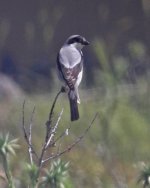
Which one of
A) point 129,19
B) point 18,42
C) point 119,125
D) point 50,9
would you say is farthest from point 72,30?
point 119,125

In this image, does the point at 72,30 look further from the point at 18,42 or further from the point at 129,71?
the point at 129,71

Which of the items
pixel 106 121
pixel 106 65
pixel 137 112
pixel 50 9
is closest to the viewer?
pixel 106 121

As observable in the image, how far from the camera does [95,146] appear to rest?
7203 millimetres

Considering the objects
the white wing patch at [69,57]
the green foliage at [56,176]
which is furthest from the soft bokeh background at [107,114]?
the green foliage at [56,176]

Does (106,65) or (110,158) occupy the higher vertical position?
(106,65)

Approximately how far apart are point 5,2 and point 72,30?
152 cm

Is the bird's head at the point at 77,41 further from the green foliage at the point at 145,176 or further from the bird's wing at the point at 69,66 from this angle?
the green foliage at the point at 145,176

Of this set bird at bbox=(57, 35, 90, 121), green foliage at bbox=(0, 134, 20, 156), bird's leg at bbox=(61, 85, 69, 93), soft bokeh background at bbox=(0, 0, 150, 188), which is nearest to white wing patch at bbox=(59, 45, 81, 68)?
bird at bbox=(57, 35, 90, 121)

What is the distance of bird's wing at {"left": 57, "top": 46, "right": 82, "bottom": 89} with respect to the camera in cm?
560

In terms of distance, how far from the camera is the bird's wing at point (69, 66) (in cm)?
560

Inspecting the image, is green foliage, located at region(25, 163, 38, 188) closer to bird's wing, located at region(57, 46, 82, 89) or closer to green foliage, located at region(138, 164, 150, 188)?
green foliage, located at region(138, 164, 150, 188)

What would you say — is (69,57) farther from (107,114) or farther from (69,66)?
(107,114)

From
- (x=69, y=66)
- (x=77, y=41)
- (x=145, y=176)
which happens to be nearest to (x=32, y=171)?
(x=145, y=176)

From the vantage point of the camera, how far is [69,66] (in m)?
5.58
